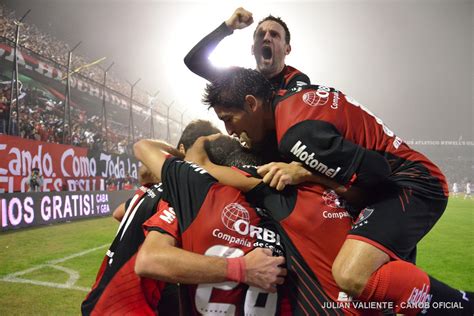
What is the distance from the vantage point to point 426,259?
8625 mm

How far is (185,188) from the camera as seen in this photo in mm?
1896

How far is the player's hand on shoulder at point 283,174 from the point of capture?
6.84 feet

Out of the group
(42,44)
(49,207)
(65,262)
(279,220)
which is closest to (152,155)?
(279,220)

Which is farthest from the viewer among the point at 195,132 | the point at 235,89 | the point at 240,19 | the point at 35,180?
the point at 35,180

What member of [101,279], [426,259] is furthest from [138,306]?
[426,259]

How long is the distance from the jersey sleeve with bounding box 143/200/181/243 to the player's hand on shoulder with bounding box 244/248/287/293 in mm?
358

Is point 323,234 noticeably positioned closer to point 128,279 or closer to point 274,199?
point 274,199

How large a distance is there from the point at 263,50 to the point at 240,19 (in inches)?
41.0

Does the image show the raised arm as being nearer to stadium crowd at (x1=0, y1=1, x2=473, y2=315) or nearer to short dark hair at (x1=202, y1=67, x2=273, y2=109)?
short dark hair at (x1=202, y1=67, x2=273, y2=109)

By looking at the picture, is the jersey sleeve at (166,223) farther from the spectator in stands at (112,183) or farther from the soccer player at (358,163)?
the spectator in stands at (112,183)

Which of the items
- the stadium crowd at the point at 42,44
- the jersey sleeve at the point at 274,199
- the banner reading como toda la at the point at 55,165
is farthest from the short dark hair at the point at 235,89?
the stadium crowd at the point at 42,44

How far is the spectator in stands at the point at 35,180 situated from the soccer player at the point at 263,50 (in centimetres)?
881

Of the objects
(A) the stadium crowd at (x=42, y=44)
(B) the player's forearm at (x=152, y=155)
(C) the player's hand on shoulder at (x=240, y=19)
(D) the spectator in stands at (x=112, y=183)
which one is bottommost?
(B) the player's forearm at (x=152, y=155)

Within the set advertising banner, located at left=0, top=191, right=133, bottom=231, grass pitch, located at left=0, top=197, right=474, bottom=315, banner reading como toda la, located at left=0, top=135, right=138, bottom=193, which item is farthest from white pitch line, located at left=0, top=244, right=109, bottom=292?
banner reading como toda la, located at left=0, top=135, right=138, bottom=193
